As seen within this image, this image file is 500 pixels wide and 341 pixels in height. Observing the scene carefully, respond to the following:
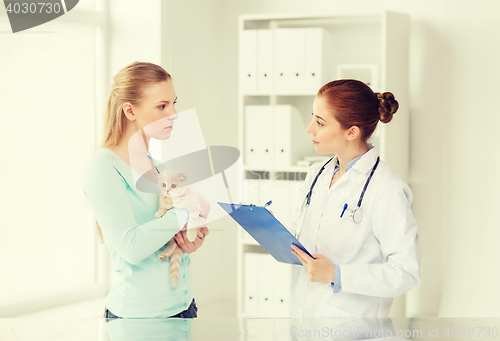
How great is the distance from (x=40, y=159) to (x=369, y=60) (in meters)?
1.99

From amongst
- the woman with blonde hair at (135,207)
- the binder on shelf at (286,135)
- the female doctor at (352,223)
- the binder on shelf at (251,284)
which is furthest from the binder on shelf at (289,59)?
the woman with blonde hair at (135,207)

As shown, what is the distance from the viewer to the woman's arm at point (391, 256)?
49.5 inches

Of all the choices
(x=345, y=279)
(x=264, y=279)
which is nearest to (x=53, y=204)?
(x=264, y=279)

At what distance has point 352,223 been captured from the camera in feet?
4.46

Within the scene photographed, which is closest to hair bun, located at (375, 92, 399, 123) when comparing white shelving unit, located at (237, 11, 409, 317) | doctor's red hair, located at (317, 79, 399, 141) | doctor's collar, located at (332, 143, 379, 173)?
doctor's red hair, located at (317, 79, 399, 141)

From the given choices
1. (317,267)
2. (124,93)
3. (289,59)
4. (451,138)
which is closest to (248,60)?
(289,59)

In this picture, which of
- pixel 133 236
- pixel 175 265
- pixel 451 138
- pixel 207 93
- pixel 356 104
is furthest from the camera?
pixel 207 93

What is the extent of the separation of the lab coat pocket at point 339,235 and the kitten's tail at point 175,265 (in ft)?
1.40

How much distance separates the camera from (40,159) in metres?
2.53

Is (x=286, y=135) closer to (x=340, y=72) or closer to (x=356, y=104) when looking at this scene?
(x=340, y=72)

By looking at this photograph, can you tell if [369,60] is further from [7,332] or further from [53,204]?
[7,332]

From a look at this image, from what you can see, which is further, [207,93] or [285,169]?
[207,93]

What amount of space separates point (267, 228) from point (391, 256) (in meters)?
0.35

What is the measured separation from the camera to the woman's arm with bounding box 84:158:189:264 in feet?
4.01
